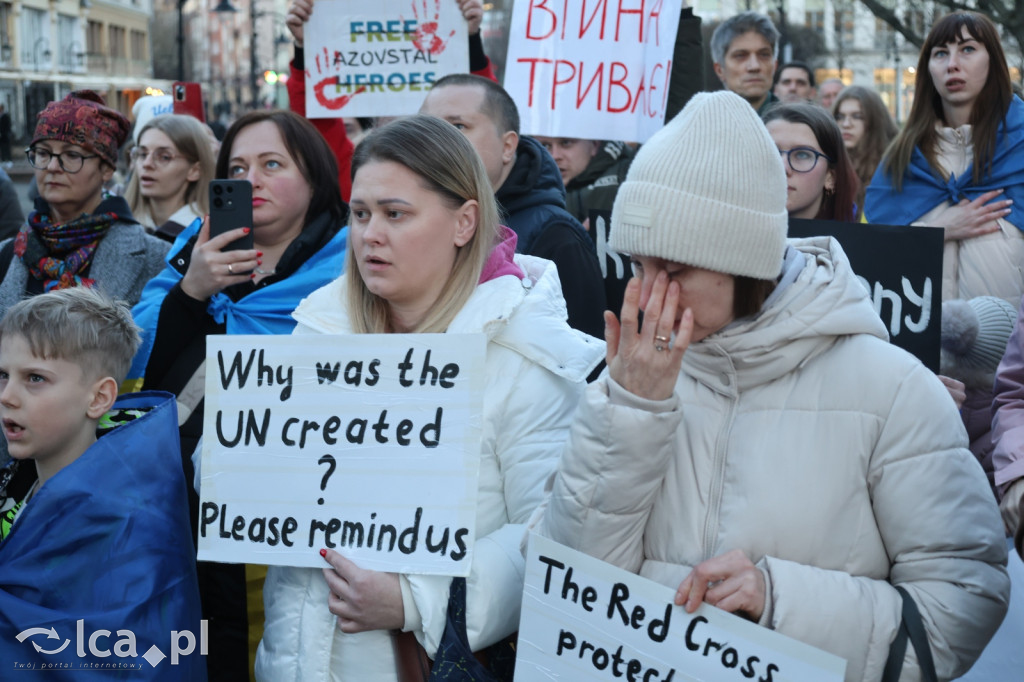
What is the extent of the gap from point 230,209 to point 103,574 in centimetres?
128

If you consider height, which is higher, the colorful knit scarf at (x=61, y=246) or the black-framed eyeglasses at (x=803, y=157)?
the black-framed eyeglasses at (x=803, y=157)

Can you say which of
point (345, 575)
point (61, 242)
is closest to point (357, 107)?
point (61, 242)

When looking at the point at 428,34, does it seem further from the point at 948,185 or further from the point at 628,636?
the point at 628,636

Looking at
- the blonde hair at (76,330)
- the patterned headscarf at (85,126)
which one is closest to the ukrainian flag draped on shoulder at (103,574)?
the blonde hair at (76,330)

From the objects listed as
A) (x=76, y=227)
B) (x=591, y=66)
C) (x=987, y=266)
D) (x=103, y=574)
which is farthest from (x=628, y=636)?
(x=591, y=66)

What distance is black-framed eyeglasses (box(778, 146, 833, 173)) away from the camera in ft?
13.6

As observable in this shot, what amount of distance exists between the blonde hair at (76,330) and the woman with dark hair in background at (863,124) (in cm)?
488

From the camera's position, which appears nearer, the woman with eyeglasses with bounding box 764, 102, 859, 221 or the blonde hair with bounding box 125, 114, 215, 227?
the woman with eyeglasses with bounding box 764, 102, 859, 221

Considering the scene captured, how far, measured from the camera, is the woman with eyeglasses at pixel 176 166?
5.75 meters

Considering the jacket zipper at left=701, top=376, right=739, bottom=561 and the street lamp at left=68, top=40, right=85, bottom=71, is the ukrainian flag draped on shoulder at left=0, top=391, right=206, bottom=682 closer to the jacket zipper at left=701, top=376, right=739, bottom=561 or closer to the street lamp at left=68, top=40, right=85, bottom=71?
the jacket zipper at left=701, top=376, right=739, bottom=561

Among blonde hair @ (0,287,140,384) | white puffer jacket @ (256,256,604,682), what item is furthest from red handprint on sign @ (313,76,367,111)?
white puffer jacket @ (256,256,604,682)

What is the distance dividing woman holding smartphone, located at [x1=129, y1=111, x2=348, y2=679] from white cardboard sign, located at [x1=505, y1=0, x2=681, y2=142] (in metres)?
1.73

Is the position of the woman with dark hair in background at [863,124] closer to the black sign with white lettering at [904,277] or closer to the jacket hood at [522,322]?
the black sign with white lettering at [904,277]

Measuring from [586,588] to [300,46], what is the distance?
3.97 metres
